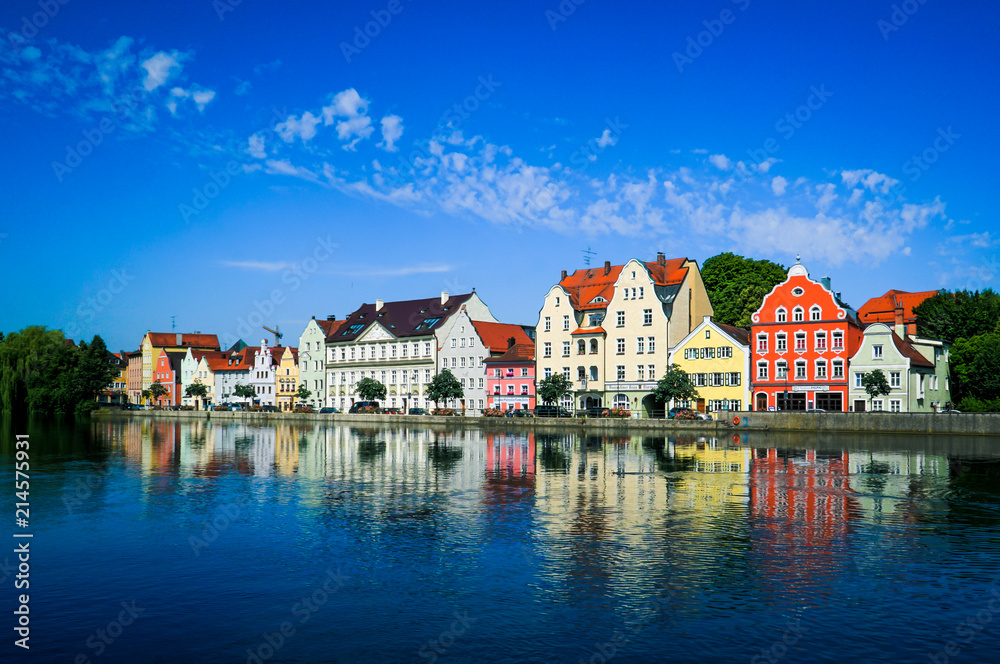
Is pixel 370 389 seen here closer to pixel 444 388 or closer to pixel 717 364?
pixel 444 388

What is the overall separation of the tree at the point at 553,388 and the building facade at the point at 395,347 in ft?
75.3

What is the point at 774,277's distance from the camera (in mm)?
90938

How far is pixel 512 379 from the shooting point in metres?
97.0

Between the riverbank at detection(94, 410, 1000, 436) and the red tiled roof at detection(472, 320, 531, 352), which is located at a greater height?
the red tiled roof at detection(472, 320, 531, 352)

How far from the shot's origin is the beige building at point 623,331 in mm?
85375

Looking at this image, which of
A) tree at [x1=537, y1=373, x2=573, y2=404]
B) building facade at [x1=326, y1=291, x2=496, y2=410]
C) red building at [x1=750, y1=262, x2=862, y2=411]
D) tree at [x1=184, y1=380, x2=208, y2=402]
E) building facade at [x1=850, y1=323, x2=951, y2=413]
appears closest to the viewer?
building facade at [x1=850, y1=323, x2=951, y2=413]

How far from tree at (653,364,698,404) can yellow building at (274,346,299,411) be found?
66956mm

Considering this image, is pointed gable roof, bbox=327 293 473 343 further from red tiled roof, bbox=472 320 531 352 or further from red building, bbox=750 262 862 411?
red building, bbox=750 262 862 411

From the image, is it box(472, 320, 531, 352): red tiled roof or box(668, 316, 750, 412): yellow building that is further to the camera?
box(472, 320, 531, 352): red tiled roof

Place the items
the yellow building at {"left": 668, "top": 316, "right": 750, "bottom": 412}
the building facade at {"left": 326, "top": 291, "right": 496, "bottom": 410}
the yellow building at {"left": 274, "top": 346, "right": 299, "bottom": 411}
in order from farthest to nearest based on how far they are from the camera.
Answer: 1. the yellow building at {"left": 274, "top": 346, "right": 299, "bottom": 411}
2. the building facade at {"left": 326, "top": 291, "right": 496, "bottom": 410}
3. the yellow building at {"left": 668, "top": 316, "right": 750, "bottom": 412}
